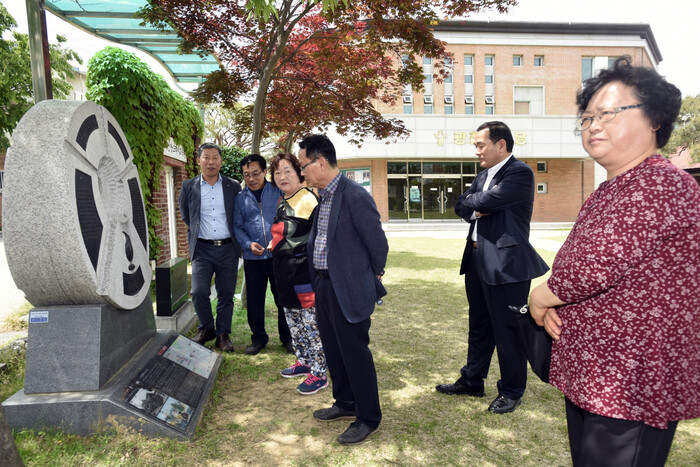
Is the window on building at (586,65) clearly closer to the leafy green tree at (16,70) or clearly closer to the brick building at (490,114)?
the brick building at (490,114)

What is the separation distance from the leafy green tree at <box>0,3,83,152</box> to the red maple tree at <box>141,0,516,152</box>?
1598cm

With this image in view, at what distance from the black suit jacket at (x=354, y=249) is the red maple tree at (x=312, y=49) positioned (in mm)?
2242

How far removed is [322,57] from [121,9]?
3.28m

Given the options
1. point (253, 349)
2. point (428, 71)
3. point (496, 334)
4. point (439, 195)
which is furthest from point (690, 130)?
point (253, 349)

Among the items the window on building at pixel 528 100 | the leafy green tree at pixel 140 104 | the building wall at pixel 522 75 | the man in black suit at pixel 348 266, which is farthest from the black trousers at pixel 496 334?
the window on building at pixel 528 100

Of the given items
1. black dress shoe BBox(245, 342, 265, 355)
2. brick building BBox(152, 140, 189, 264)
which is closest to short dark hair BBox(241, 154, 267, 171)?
black dress shoe BBox(245, 342, 265, 355)

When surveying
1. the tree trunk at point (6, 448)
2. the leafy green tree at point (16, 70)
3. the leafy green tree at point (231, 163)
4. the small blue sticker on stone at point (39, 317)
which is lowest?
the tree trunk at point (6, 448)

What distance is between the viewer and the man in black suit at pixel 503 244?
310cm

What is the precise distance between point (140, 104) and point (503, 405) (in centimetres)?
724

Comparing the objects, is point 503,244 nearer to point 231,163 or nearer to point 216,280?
point 216,280

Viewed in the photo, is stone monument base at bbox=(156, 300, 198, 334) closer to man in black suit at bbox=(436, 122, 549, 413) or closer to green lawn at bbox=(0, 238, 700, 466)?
green lawn at bbox=(0, 238, 700, 466)

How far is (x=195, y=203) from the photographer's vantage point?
185 inches

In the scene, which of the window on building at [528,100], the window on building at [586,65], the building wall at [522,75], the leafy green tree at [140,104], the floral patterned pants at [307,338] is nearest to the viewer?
the floral patterned pants at [307,338]

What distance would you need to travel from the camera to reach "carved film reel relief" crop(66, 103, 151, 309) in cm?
287
